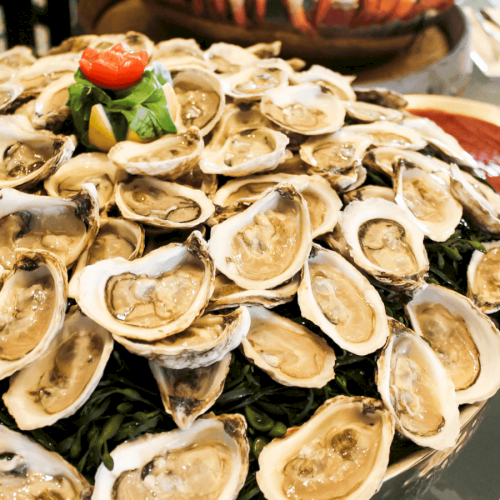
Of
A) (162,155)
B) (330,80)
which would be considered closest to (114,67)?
(162,155)

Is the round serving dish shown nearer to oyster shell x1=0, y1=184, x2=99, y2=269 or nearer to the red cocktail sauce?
oyster shell x1=0, y1=184, x2=99, y2=269

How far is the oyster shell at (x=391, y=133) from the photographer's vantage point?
4.74ft

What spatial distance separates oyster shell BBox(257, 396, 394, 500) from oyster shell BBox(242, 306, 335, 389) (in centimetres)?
7

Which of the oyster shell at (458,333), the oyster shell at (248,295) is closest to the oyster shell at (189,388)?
the oyster shell at (248,295)

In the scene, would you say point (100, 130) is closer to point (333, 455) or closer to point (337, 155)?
point (337, 155)

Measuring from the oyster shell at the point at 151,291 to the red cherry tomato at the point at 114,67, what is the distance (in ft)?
1.67

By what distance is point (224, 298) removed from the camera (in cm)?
93

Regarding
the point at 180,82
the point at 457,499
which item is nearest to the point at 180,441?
the point at 457,499

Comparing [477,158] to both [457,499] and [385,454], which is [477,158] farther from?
[385,454]

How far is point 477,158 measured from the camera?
2.02 metres

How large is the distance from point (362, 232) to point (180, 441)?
669 mm

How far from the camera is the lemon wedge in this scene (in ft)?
3.82

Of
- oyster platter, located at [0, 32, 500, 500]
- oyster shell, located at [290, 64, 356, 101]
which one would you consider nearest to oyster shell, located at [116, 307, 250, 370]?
oyster platter, located at [0, 32, 500, 500]

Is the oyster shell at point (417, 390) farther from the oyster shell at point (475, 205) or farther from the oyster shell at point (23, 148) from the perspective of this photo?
the oyster shell at point (23, 148)
